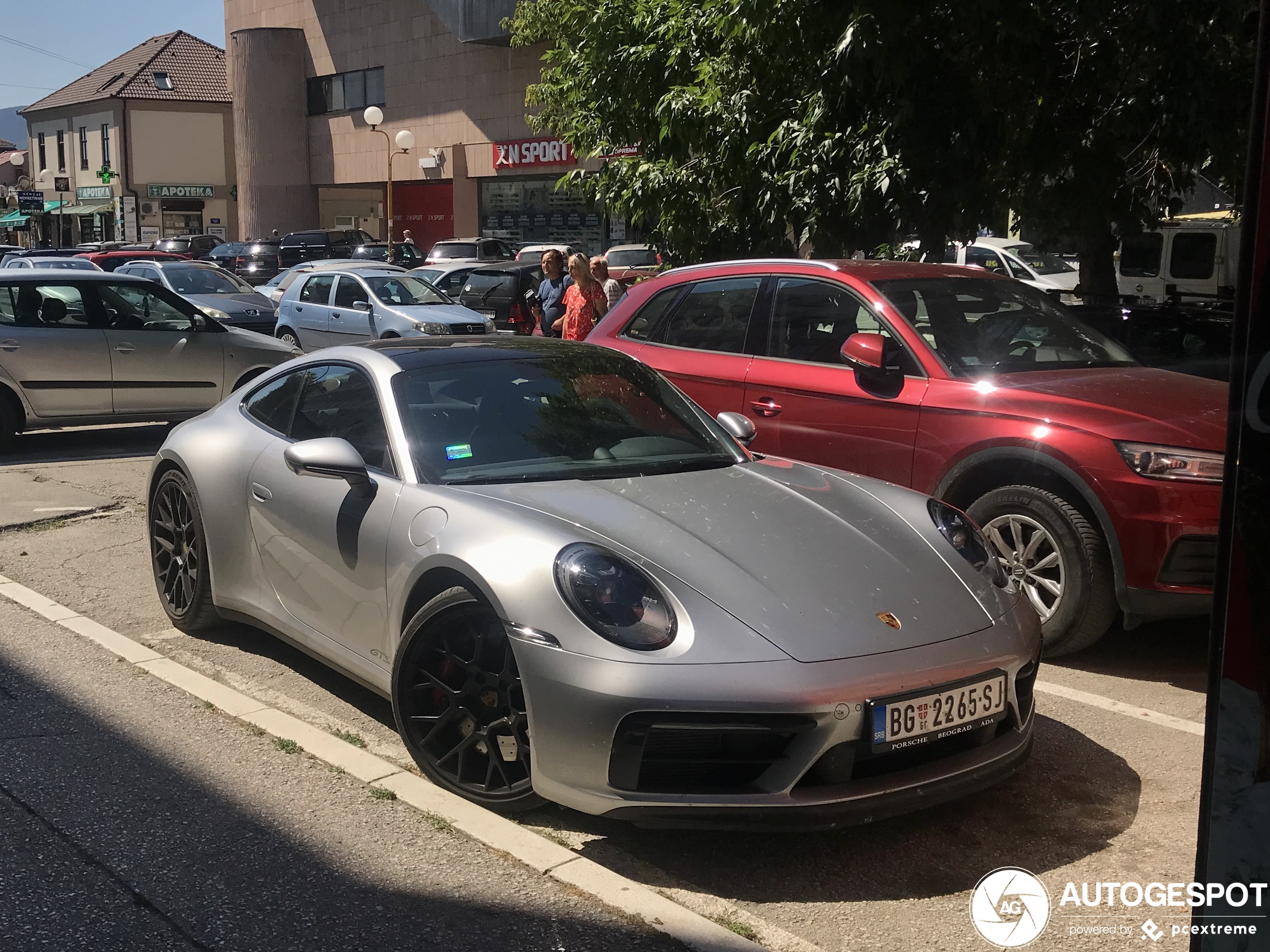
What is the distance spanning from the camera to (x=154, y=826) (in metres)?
3.72

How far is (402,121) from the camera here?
44594 millimetres

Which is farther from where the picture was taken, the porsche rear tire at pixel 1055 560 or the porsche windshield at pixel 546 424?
the porsche rear tire at pixel 1055 560

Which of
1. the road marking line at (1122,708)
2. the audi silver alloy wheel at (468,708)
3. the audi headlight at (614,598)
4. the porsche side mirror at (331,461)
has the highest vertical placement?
the porsche side mirror at (331,461)

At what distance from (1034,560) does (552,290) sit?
9140mm

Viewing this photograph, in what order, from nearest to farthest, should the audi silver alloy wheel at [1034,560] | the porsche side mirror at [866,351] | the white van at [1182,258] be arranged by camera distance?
the audi silver alloy wheel at [1034,560]
the porsche side mirror at [866,351]
the white van at [1182,258]

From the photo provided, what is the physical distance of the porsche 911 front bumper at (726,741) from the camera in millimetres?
3318

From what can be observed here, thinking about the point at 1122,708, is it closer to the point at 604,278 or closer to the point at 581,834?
the point at 581,834

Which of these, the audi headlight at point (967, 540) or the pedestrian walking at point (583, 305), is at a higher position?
the pedestrian walking at point (583, 305)

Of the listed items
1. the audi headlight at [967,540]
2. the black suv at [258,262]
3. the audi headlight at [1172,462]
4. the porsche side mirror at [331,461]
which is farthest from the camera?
the black suv at [258,262]

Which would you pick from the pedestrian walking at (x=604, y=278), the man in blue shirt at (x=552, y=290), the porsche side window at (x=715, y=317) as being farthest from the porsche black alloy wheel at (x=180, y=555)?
the man in blue shirt at (x=552, y=290)

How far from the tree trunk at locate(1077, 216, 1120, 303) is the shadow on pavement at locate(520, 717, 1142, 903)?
11415 mm

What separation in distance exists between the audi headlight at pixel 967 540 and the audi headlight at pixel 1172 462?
1036 millimetres

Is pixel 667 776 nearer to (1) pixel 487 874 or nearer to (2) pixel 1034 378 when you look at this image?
(1) pixel 487 874

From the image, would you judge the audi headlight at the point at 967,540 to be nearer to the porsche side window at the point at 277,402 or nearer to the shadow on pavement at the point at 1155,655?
the shadow on pavement at the point at 1155,655
